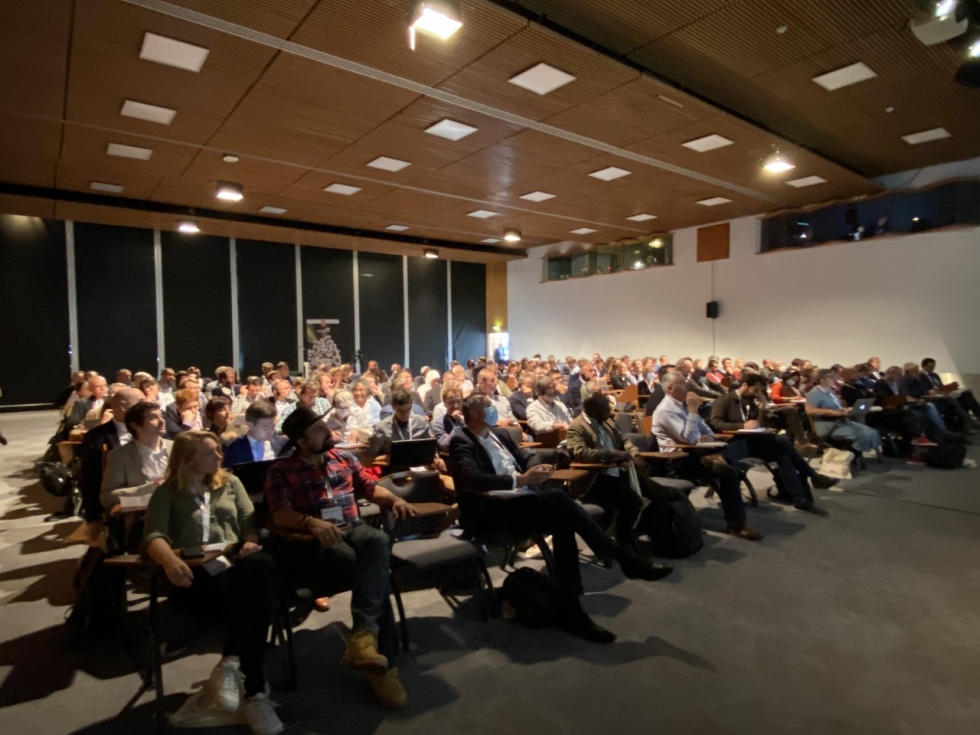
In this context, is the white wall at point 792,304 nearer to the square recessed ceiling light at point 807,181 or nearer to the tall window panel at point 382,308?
the square recessed ceiling light at point 807,181

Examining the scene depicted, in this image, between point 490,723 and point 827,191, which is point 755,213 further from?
point 490,723

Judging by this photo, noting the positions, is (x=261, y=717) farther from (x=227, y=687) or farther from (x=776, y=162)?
(x=776, y=162)

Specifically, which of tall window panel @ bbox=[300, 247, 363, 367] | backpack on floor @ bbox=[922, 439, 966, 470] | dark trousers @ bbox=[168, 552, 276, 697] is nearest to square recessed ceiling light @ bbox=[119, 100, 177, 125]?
dark trousers @ bbox=[168, 552, 276, 697]

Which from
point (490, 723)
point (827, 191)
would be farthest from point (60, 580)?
point (827, 191)

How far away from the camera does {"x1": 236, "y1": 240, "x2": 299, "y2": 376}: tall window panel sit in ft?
45.7

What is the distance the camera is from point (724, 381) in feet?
30.1

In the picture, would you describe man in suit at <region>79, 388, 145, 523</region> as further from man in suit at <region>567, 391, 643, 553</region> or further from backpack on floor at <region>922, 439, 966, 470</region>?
backpack on floor at <region>922, 439, 966, 470</region>

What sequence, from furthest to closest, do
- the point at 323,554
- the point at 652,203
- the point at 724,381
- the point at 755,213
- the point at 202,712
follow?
the point at 755,213, the point at 652,203, the point at 724,381, the point at 323,554, the point at 202,712

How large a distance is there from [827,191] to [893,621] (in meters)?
8.76

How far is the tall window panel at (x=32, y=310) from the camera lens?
453 inches

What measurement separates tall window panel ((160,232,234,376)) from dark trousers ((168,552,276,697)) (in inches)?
475

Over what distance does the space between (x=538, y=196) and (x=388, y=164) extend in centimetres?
294

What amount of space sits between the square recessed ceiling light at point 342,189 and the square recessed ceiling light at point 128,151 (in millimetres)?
2569

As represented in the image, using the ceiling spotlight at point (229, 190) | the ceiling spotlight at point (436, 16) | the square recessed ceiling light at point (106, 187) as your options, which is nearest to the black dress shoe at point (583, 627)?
the ceiling spotlight at point (436, 16)
